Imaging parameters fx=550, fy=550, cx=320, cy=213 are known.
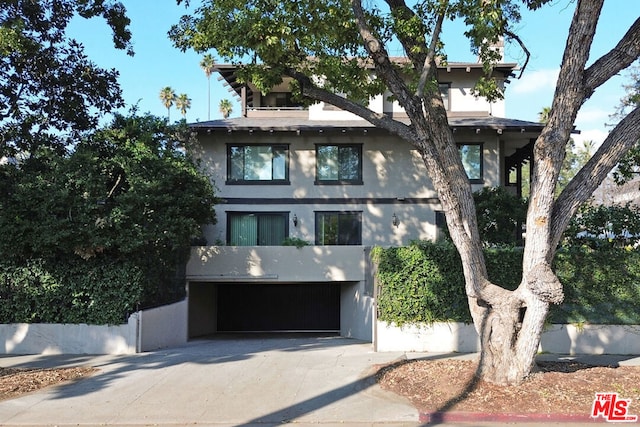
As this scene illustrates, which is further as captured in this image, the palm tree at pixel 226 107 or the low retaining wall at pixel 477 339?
the palm tree at pixel 226 107

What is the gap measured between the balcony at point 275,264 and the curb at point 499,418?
10.1 metres

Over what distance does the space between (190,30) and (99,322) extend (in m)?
7.19

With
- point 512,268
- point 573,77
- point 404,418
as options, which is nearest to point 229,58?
point 573,77

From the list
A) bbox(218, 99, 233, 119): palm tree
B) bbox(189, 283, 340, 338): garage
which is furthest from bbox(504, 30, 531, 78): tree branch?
bbox(218, 99, 233, 119): palm tree

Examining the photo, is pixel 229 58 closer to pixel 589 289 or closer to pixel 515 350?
pixel 515 350

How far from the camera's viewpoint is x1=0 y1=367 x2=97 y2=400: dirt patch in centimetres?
916

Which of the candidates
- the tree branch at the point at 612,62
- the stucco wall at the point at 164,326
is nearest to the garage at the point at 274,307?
the stucco wall at the point at 164,326

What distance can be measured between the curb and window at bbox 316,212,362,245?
39.6 feet

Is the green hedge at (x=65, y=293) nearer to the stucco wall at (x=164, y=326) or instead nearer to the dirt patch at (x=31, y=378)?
the stucco wall at (x=164, y=326)

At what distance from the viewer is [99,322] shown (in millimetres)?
13203

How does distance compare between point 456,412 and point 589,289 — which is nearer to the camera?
point 456,412

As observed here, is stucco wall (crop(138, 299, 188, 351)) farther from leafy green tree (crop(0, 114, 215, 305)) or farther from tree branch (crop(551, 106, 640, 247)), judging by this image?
tree branch (crop(551, 106, 640, 247))

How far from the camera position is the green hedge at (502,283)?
12453 millimetres

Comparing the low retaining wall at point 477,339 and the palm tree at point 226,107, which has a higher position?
the palm tree at point 226,107
